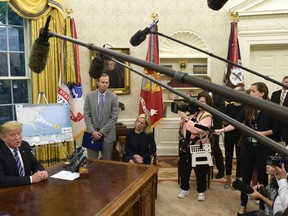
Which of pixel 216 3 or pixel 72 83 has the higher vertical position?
pixel 216 3

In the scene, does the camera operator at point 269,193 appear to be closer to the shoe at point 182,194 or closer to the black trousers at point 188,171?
the black trousers at point 188,171

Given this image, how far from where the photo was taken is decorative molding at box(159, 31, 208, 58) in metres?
5.39

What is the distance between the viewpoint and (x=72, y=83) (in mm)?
4609

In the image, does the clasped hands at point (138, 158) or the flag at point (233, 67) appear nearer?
the clasped hands at point (138, 158)

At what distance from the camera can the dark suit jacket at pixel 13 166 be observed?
2.19 metres

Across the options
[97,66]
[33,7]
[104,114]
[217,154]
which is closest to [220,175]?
[217,154]

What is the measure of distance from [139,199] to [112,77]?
3295mm

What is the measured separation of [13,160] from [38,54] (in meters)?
1.49

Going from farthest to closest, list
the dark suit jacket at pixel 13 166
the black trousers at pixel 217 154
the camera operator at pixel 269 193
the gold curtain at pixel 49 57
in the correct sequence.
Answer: the gold curtain at pixel 49 57 → the black trousers at pixel 217 154 → the camera operator at pixel 269 193 → the dark suit jacket at pixel 13 166

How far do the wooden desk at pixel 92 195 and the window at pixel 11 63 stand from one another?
242cm

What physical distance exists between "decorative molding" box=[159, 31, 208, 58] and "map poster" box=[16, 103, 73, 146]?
222 centimetres

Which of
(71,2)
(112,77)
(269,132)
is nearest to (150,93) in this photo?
(112,77)

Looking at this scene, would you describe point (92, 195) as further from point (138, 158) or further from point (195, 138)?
point (195, 138)

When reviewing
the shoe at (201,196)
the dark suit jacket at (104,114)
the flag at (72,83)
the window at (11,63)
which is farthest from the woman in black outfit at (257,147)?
the window at (11,63)
